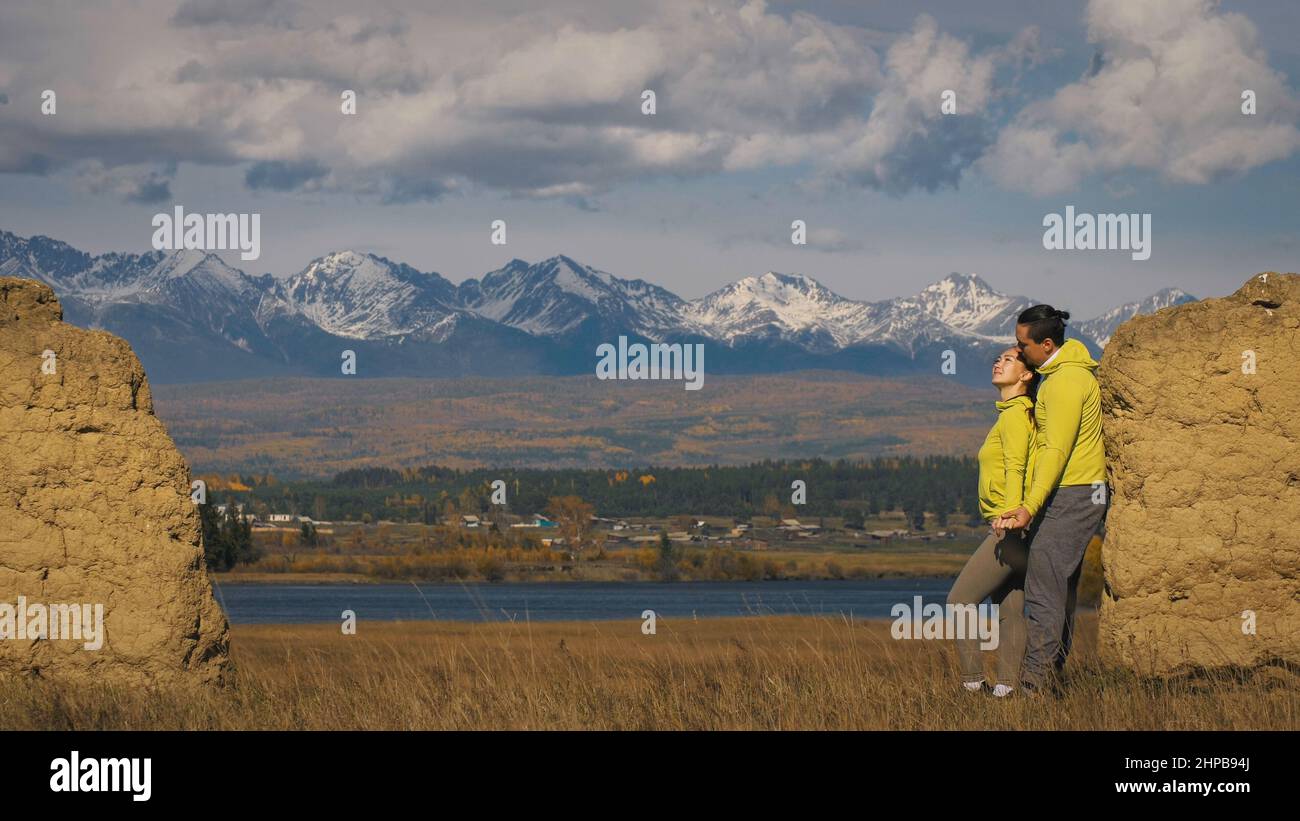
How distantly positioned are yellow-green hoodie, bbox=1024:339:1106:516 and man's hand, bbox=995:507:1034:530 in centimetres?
5

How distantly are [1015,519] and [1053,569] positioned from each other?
0.59 meters

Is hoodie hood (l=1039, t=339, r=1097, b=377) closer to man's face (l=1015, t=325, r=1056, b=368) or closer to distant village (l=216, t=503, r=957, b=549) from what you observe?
man's face (l=1015, t=325, r=1056, b=368)

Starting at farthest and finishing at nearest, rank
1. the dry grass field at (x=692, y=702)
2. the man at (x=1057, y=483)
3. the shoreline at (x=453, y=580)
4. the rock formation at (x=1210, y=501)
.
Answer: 1. the shoreline at (x=453, y=580)
2. the rock formation at (x=1210, y=501)
3. the man at (x=1057, y=483)
4. the dry grass field at (x=692, y=702)

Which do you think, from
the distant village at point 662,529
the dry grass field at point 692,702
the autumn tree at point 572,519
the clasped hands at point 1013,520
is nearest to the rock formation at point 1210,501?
the dry grass field at point 692,702

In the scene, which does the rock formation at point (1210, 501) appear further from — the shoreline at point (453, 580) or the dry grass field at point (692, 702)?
the shoreline at point (453, 580)

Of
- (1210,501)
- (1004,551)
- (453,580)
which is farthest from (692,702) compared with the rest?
(453,580)

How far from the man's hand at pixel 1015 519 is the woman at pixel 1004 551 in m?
0.27

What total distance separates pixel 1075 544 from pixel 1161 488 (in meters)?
1.17

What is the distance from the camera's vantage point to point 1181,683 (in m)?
11.0

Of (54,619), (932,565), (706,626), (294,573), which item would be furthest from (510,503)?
(54,619)

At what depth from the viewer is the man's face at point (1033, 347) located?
411 inches

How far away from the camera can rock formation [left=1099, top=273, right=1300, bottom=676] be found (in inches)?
431

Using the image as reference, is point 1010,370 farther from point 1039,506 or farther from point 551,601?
point 551,601
